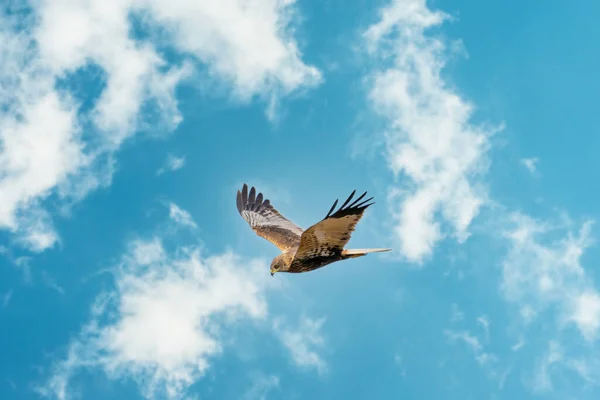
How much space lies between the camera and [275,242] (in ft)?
68.7

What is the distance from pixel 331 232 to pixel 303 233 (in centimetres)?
68

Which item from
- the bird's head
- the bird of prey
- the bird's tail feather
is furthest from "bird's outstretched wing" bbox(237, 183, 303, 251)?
the bird's tail feather

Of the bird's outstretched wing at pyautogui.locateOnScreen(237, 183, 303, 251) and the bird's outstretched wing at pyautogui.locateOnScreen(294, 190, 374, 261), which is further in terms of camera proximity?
the bird's outstretched wing at pyautogui.locateOnScreen(237, 183, 303, 251)

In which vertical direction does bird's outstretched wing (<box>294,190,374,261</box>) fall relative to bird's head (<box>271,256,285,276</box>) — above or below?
below

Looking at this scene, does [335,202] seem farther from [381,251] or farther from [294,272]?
[294,272]

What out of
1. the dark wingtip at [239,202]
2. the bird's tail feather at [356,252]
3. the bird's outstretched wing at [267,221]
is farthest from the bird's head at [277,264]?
the dark wingtip at [239,202]

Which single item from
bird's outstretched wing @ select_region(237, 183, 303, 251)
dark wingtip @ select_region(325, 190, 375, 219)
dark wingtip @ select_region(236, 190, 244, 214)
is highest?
dark wingtip @ select_region(236, 190, 244, 214)

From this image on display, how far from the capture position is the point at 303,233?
16172mm

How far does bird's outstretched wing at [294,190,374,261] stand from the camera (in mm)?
15195

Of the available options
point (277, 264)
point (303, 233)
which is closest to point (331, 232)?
point (303, 233)

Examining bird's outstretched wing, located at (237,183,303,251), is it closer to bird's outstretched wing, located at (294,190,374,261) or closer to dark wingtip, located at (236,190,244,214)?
dark wingtip, located at (236,190,244,214)

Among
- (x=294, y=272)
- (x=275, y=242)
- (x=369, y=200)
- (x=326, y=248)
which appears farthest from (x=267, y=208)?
(x=369, y=200)

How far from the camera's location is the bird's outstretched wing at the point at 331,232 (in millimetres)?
15195

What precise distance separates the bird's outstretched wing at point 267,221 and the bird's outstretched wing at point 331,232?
7.90 ft
